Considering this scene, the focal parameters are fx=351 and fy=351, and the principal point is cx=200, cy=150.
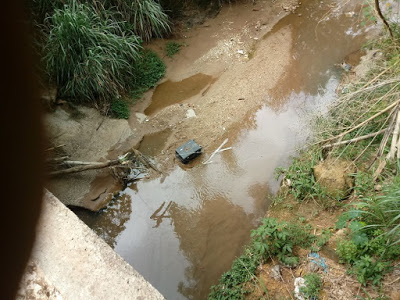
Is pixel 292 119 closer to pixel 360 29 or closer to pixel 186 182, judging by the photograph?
pixel 186 182

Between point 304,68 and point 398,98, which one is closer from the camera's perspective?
point 398,98

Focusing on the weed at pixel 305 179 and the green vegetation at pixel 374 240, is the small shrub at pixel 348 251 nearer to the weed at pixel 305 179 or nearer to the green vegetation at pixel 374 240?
the green vegetation at pixel 374 240

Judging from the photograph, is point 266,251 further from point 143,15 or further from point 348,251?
point 143,15

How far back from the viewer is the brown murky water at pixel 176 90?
5793 mm

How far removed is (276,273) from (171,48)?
14.3 feet

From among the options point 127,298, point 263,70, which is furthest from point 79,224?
point 263,70

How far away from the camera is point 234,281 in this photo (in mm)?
3732

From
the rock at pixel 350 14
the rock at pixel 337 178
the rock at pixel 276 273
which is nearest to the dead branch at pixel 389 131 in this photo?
the rock at pixel 337 178

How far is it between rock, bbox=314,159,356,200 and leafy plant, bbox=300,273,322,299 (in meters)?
1.02

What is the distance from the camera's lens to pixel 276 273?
143 inches

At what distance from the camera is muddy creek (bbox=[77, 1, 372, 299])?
13.9ft

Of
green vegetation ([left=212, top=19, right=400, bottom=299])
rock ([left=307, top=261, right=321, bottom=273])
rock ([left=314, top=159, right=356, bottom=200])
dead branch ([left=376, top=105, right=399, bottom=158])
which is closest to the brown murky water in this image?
green vegetation ([left=212, top=19, right=400, bottom=299])

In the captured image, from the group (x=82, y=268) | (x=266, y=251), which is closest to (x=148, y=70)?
(x=266, y=251)

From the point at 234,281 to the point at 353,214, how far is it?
4.60ft
